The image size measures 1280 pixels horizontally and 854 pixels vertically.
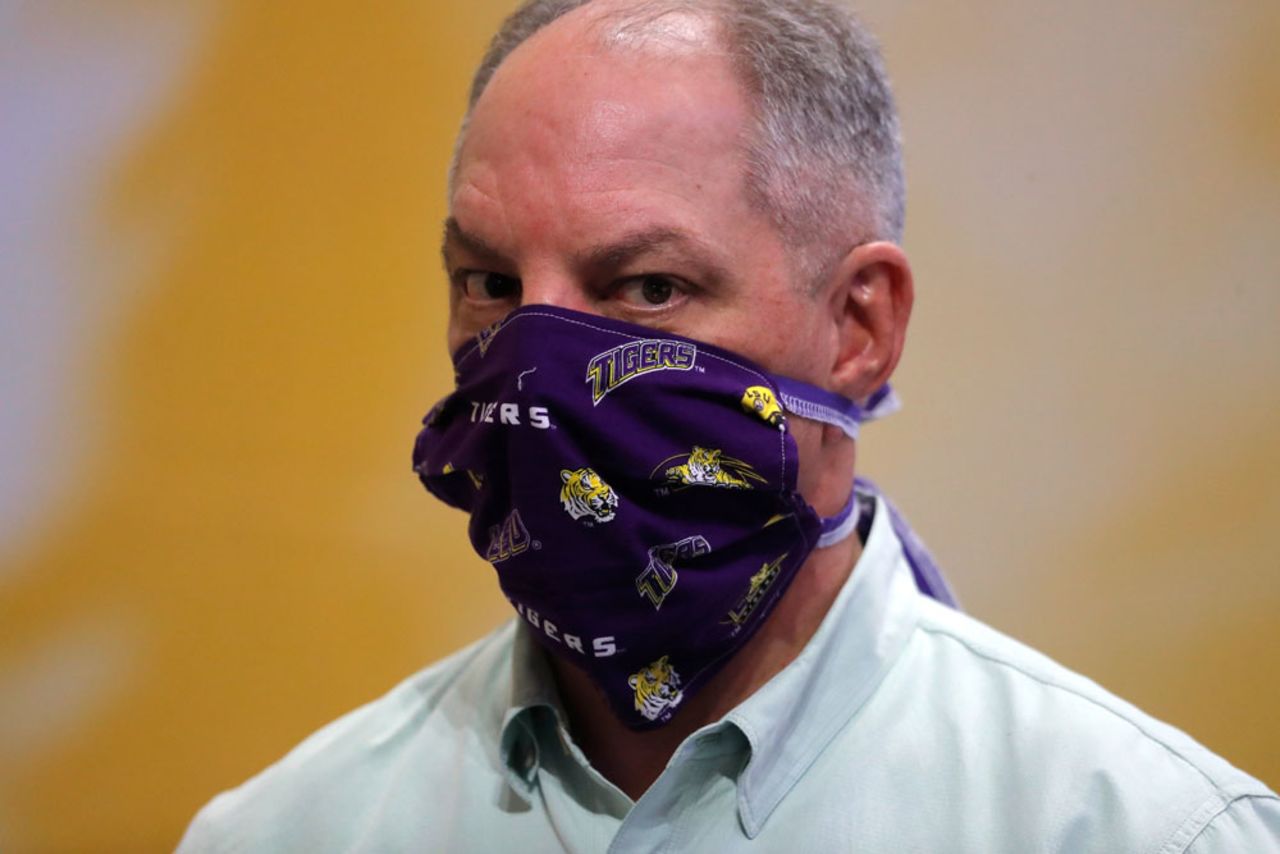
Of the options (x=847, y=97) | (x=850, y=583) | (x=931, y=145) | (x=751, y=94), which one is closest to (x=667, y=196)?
(x=751, y=94)

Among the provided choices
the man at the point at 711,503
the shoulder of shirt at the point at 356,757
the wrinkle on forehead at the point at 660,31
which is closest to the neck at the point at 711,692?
the man at the point at 711,503

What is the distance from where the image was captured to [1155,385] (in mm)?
2029

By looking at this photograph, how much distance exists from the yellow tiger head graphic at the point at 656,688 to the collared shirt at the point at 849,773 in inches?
1.8

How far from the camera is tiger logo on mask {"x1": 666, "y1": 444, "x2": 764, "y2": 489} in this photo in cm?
128

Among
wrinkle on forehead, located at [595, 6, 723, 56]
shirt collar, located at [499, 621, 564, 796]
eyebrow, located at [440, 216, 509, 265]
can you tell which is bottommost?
shirt collar, located at [499, 621, 564, 796]

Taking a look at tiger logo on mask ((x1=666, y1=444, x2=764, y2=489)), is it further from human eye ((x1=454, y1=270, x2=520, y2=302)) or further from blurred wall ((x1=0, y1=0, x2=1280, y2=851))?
blurred wall ((x1=0, y1=0, x2=1280, y2=851))

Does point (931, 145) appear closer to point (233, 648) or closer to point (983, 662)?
point (983, 662)

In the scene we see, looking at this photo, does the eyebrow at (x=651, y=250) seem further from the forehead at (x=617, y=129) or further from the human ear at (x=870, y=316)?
the human ear at (x=870, y=316)

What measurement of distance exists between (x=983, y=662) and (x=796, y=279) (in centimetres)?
48

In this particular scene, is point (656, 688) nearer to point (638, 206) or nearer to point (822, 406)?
point (822, 406)

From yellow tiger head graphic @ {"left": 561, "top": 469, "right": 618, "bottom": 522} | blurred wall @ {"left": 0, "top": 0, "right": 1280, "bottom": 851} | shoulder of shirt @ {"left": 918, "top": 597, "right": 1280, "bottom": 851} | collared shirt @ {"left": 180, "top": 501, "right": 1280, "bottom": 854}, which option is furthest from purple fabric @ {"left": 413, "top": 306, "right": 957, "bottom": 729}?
blurred wall @ {"left": 0, "top": 0, "right": 1280, "bottom": 851}

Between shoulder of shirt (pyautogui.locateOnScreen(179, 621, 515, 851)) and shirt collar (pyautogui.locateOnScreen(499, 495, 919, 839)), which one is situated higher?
shirt collar (pyautogui.locateOnScreen(499, 495, 919, 839))

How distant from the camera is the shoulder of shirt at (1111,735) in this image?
125cm

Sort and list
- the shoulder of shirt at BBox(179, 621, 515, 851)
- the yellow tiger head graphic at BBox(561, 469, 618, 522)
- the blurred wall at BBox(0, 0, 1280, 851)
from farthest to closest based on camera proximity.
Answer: the blurred wall at BBox(0, 0, 1280, 851) < the shoulder of shirt at BBox(179, 621, 515, 851) < the yellow tiger head graphic at BBox(561, 469, 618, 522)
